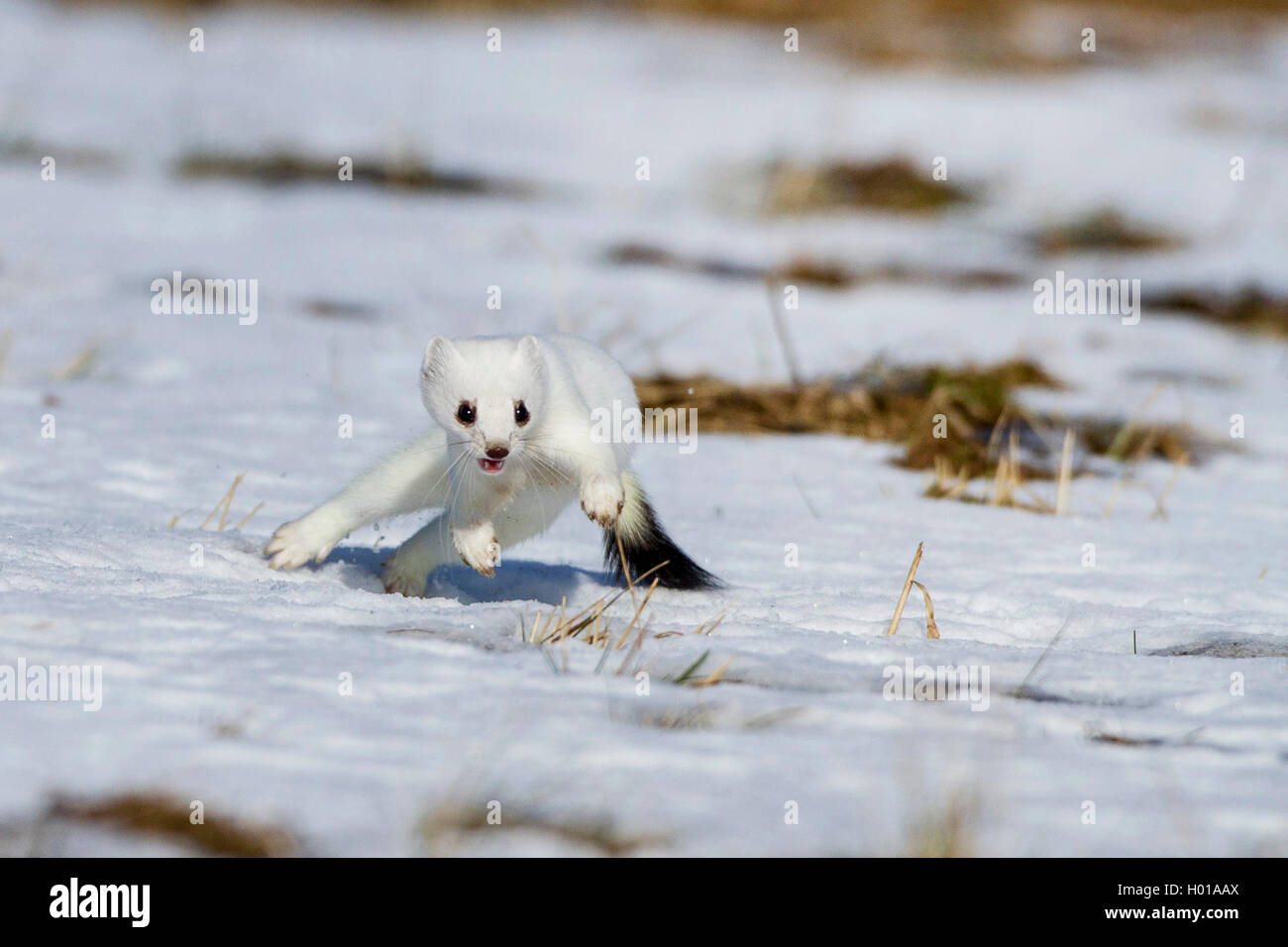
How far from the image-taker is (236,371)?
513 cm

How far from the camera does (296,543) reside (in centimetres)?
284

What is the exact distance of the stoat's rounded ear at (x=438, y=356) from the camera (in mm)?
2809

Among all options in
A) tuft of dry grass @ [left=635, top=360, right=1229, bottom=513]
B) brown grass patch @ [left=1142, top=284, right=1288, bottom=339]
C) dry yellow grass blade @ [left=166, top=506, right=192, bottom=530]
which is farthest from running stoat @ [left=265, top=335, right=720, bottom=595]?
brown grass patch @ [left=1142, top=284, right=1288, bottom=339]

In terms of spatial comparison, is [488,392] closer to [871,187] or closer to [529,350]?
[529,350]

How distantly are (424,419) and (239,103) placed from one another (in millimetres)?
6407

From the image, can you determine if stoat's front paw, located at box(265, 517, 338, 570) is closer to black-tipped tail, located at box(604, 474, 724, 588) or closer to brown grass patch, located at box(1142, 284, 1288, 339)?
black-tipped tail, located at box(604, 474, 724, 588)

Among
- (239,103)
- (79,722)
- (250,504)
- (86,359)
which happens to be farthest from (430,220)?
(79,722)

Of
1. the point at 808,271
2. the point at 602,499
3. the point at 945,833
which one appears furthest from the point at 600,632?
the point at 808,271

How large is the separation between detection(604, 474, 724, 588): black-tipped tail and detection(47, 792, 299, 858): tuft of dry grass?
1.37m

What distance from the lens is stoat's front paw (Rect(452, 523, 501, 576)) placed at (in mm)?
2781

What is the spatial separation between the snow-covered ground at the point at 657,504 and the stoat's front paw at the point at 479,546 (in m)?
0.17

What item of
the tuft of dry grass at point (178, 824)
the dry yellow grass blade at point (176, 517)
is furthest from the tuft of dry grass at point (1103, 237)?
the tuft of dry grass at point (178, 824)

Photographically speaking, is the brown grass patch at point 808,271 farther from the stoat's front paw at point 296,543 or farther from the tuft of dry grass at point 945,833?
the tuft of dry grass at point 945,833

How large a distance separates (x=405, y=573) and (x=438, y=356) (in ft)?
1.62
